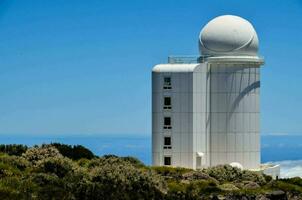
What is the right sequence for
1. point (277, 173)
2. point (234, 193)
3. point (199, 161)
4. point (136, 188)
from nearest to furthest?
point (136, 188)
point (234, 193)
point (199, 161)
point (277, 173)

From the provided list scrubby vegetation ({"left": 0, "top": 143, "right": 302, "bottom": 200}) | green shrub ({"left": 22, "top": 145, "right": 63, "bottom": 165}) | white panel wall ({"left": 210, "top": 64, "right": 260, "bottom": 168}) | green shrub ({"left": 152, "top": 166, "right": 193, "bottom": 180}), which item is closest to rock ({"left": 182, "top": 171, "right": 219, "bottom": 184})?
scrubby vegetation ({"left": 0, "top": 143, "right": 302, "bottom": 200})

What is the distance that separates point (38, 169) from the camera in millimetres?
42344

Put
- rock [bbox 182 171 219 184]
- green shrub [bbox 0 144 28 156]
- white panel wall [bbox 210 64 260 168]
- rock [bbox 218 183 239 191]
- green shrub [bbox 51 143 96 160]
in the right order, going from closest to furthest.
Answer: rock [bbox 218 183 239 191]
rock [bbox 182 171 219 184]
green shrub [bbox 0 144 28 156]
green shrub [bbox 51 143 96 160]
white panel wall [bbox 210 64 260 168]

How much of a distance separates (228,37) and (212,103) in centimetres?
444

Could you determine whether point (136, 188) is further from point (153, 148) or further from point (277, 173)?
point (277, 173)

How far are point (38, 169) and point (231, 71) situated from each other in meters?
18.4

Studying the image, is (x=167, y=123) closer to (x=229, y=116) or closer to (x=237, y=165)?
(x=229, y=116)

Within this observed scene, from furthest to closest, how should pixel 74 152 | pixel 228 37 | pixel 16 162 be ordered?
pixel 228 37, pixel 74 152, pixel 16 162

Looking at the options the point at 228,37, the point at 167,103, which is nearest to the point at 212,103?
the point at 167,103

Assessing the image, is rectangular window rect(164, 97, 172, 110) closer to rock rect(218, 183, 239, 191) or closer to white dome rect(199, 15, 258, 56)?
white dome rect(199, 15, 258, 56)

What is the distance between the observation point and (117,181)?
37.8 m

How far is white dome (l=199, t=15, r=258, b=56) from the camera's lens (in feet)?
185

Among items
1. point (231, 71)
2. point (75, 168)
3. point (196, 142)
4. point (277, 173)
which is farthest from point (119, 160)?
point (277, 173)

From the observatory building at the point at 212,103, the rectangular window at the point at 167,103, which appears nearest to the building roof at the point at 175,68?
the observatory building at the point at 212,103
